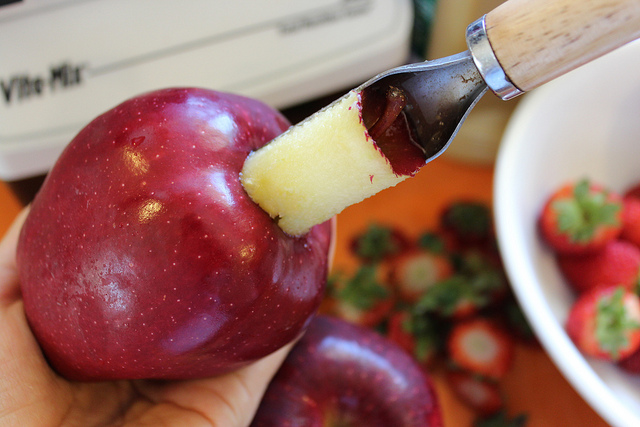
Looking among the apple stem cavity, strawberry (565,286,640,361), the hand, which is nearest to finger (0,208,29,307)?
the hand

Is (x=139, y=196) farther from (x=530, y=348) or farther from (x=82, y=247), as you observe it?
(x=530, y=348)

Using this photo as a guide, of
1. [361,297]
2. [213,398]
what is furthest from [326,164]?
[361,297]

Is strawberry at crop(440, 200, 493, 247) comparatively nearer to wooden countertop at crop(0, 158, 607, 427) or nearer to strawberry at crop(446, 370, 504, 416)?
wooden countertop at crop(0, 158, 607, 427)

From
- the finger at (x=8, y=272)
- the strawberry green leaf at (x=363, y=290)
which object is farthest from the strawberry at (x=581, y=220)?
the finger at (x=8, y=272)

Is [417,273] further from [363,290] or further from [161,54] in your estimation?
[161,54]

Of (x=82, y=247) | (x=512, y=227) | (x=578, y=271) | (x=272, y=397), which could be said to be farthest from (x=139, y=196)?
(x=578, y=271)

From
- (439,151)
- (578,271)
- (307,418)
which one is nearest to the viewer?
(439,151)
